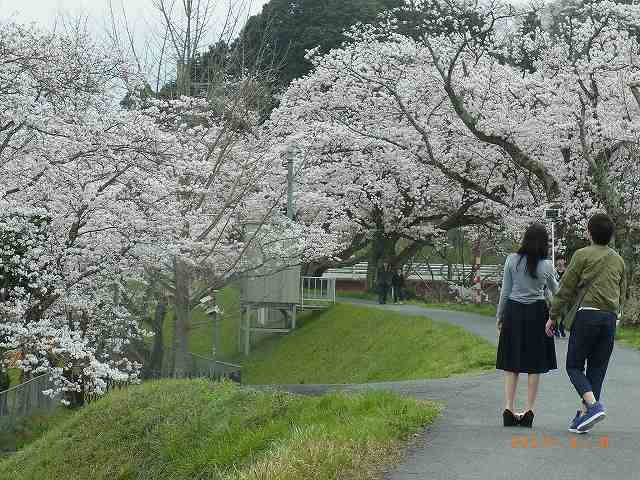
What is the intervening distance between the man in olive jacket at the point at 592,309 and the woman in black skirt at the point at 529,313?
187mm

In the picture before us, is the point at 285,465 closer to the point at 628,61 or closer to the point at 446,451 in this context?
the point at 446,451

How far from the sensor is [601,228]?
7.48 metres

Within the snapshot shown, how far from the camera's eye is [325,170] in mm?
34000

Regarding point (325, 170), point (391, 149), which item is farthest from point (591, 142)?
point (325, 170)

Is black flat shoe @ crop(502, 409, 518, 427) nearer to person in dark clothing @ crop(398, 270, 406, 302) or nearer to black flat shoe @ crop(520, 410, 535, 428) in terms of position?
black flat shoe @ crop(520, 410, 535, 428)

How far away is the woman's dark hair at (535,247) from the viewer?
7.68 m

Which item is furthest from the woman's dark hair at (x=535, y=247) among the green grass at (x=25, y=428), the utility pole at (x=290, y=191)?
the utility pole at (x=290, y=191)

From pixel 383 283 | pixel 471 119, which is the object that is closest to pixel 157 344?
pixel 471 119

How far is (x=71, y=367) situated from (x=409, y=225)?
821 inches

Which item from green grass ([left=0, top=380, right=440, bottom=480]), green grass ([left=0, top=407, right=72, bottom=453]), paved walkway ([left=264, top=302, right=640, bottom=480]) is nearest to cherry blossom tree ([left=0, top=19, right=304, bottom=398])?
green grass ([left=0, top=407, right=72, bottom=453])

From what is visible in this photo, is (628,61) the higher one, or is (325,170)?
(628,61)

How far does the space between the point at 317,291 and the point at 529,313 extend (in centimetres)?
2990

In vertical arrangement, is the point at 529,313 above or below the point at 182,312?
above

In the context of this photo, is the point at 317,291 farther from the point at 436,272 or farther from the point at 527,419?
the point at 527,419
